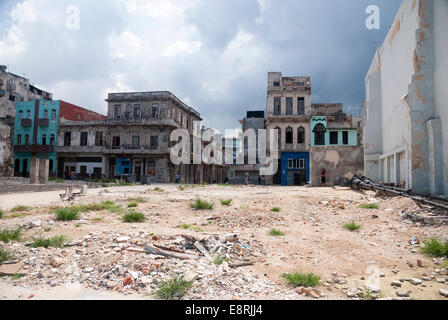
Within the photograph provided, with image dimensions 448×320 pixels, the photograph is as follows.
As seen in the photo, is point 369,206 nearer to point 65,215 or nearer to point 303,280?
point 303,280

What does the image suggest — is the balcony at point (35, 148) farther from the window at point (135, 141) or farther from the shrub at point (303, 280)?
the shrub at point (303, 280)

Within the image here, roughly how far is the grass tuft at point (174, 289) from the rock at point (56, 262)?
5.16 feet

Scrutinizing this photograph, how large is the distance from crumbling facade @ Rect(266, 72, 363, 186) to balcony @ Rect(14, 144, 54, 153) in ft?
95.9

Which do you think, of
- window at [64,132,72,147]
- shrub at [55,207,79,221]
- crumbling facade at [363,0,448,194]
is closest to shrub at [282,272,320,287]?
shrub at [55,207,79,221]

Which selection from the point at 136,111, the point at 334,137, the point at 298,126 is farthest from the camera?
the point at 136,111

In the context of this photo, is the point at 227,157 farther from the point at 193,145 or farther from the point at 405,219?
the point at 405,219

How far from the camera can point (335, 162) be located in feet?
70.4

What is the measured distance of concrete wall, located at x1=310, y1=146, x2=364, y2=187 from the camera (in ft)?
68.3

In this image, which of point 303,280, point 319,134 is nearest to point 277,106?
point 319,134

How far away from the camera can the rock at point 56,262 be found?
11.9ft

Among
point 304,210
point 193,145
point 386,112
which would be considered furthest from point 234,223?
point 193,145

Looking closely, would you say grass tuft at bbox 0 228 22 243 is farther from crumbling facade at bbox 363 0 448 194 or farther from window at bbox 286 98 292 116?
window at bbox 286 98 292 116

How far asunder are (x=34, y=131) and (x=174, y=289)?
44012 millimetres
